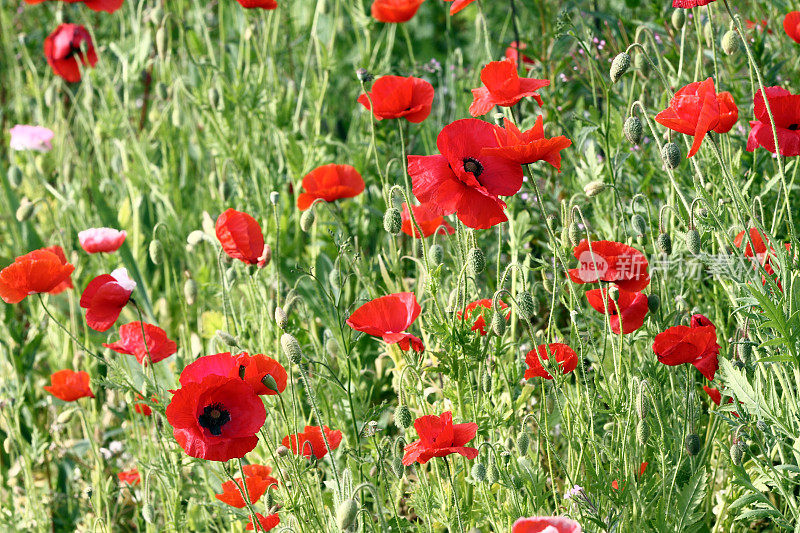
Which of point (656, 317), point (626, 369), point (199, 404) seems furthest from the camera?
point (656, 317)

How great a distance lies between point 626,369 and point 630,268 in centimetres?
20

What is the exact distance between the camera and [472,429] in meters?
1.26

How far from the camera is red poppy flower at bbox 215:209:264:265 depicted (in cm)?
153

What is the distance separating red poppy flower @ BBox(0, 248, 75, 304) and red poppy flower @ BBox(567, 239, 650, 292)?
0.91 m

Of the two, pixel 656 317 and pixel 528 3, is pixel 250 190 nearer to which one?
pixel 528 3

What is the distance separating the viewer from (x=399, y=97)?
1.64 m

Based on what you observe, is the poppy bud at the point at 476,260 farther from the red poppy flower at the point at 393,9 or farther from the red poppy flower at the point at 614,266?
the red poppy flower at the point at 393,9

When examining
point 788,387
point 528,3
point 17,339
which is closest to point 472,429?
point 788,387

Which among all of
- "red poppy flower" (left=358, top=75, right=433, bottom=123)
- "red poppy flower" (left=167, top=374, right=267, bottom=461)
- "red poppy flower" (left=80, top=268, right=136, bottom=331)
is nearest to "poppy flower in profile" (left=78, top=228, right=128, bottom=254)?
"red poppy flower" (left=80, top=268, right=136, bottom=331)

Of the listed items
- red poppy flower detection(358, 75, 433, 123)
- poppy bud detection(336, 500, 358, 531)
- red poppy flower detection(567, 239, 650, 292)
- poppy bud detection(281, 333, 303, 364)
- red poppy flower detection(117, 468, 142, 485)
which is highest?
red poppy flower detection(358, 75, 433, 123)

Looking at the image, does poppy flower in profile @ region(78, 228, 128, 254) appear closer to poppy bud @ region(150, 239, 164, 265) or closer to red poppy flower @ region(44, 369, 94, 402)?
poppy bud @ region(150, 239, 164, 265)

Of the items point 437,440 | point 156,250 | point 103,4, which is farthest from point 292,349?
point 103,4

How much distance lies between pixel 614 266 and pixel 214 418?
64 cm

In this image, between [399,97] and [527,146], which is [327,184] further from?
[527,146]
